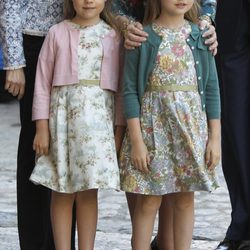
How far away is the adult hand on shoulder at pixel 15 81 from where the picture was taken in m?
3.21

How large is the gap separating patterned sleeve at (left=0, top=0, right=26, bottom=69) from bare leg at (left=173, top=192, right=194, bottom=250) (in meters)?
0.88

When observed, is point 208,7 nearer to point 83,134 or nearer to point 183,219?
point 83,134

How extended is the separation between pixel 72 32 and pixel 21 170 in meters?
0.72

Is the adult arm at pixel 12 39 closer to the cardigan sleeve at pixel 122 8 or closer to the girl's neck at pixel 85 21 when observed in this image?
the girl's neck at pixel 85 21

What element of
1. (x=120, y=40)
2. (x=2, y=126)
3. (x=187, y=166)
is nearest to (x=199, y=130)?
(x=187, y=166)

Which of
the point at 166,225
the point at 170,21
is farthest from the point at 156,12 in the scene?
the point at 166,225

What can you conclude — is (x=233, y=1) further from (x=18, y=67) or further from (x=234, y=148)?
(x=18, y=67)

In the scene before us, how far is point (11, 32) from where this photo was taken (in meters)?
3.17

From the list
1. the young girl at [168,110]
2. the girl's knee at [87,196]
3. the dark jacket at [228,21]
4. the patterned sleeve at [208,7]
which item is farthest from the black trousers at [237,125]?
the girl's knee at [87,196]


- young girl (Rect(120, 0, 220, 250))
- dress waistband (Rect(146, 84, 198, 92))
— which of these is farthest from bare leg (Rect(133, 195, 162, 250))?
dress waistband (Rect(146, 84, 198, 92))

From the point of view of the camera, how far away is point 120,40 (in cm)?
323

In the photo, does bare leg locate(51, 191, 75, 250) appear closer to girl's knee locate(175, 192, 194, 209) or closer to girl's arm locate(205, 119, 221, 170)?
girl's knee locate(175, 192, 194, 209)

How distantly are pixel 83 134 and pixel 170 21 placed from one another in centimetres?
59

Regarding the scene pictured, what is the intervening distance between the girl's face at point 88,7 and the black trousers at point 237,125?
838 mm
